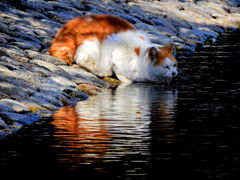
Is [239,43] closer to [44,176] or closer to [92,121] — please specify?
[92,121]

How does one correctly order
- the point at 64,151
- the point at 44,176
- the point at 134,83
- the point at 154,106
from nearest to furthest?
1. the point at 44,176
2. the point at 64,151
3. the point at 154,106
4. the point at 134,83

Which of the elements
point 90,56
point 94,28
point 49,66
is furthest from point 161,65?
point 49,66

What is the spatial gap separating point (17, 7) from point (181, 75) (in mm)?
6475

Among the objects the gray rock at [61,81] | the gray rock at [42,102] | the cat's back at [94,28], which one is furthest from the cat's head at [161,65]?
the gray rock at [42,102]

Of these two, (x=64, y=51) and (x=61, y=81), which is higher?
(x=64, y=51)

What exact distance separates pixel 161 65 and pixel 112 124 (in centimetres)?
464

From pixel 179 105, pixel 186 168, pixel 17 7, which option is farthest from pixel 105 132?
pixel 17 7

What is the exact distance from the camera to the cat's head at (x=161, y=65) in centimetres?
1185

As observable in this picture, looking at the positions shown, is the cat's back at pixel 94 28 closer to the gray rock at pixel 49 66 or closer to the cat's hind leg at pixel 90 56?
the cat's hind leg at pixel 90 56

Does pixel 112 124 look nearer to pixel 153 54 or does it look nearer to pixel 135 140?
pixel 135 140

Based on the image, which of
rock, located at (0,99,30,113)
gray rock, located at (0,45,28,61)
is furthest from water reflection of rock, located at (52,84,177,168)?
gray rock, located at (0,45,28,61)

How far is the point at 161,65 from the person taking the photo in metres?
11.9

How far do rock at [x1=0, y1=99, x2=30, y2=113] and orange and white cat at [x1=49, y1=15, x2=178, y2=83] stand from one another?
14.3 ft

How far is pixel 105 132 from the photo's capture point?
697 centimetres
